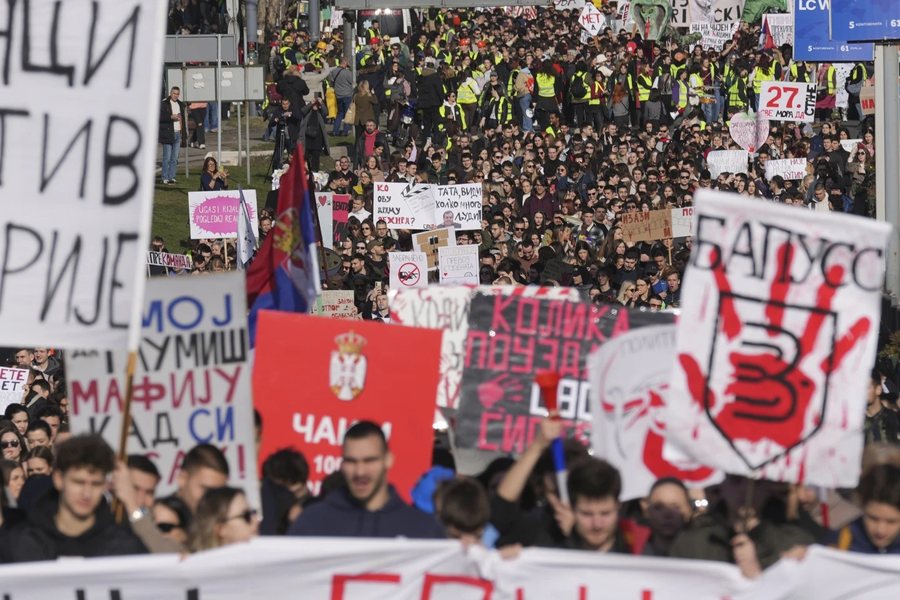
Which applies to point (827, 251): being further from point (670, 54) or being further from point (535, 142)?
point (670, 54)

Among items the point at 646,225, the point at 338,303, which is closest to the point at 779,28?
the point at 646,225

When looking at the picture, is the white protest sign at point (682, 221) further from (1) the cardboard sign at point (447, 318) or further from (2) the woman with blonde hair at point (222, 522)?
(2) the woman with blonde hair at point (222, 522)

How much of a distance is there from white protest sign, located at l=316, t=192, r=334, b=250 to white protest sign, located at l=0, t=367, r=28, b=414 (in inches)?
335

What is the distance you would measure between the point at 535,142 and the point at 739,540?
71.2 feet

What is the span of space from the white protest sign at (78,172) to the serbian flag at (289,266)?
9.34 feet

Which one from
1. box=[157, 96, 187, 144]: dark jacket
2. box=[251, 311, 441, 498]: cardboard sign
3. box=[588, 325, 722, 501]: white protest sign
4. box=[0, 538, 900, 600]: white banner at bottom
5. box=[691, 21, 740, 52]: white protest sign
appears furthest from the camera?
box=[691, 21, 740, 52]: white protest sign

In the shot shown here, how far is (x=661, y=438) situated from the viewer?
8.34 metres

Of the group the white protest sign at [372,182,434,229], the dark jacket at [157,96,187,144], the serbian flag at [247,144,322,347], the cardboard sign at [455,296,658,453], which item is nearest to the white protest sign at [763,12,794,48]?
the dark jacket at [157,96,187,144]

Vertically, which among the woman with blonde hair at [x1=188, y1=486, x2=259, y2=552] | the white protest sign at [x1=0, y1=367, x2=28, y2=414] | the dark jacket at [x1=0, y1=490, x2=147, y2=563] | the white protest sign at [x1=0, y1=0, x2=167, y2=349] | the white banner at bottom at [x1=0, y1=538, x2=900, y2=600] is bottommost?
the white banner at bottom at [x1=0, y1=538, x2=900, y2=600]

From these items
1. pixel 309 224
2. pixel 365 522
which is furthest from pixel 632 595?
pixel 309 224

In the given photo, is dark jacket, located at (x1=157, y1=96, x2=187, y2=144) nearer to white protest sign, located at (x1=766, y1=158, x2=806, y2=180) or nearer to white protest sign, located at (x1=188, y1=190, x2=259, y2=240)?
white protest sign, located at (x1=188, y1=190, x2=259, y2=240)

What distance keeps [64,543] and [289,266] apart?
340 centimetres

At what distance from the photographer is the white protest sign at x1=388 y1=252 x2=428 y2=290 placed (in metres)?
20.5

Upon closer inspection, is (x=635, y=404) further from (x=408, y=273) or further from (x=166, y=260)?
(x=166, y=260)
